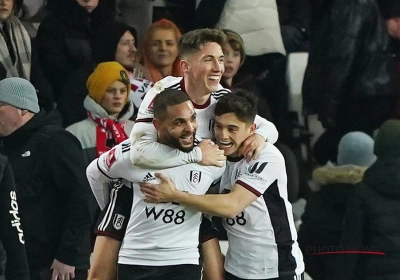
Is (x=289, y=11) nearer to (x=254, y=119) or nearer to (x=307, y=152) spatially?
(x=307, y=152)

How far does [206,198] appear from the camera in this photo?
528cm

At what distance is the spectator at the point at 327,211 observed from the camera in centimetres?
684

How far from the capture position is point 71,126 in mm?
6957

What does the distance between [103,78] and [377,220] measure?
6.19 feet

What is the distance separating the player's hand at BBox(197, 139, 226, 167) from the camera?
5.29 metres

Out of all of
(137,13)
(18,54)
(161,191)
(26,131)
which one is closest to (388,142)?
(161,191)

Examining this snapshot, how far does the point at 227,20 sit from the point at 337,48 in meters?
0.78

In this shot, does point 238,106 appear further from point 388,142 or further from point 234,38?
point 234,38

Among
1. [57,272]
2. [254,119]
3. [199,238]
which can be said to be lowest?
[57,272]

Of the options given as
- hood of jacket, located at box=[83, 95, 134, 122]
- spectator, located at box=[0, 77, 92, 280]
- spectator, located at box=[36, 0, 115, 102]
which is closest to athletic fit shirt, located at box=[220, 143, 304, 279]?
spectator, located at box=[0, 77, 92, 280]

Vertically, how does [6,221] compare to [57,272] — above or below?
above

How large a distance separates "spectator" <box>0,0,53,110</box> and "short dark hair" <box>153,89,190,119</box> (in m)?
2.05

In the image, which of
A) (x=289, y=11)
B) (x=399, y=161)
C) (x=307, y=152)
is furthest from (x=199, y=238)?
(x=289, y=11)

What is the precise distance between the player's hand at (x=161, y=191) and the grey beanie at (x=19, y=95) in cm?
127
